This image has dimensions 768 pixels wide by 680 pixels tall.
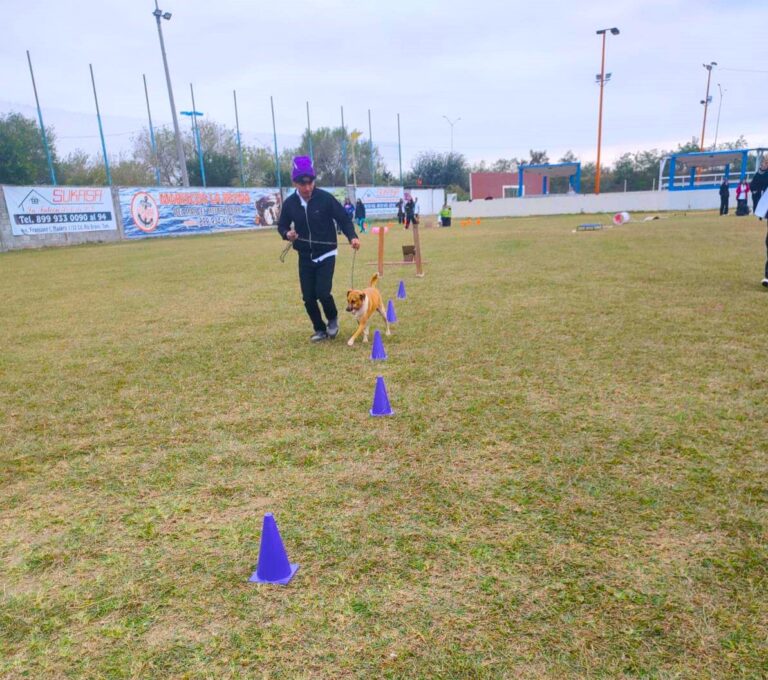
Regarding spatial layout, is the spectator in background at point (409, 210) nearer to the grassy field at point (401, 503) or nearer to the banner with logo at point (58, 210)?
the banner with logo at point (58, 210)

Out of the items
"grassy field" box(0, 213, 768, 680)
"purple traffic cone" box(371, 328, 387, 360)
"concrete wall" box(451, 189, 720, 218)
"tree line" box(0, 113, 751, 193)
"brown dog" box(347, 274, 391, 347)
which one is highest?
"tree line" box(0, 113, 751, 193)

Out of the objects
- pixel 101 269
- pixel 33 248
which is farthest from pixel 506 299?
pixel 33 248

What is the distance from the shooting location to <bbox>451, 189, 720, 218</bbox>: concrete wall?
3441 centimetres

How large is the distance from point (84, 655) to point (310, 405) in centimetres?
250

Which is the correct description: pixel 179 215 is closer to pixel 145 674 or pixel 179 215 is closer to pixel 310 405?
pixel 310 405

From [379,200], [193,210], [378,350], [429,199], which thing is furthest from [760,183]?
[429,199]

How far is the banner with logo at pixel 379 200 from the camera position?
4184 centimetres

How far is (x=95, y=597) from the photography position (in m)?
2.29

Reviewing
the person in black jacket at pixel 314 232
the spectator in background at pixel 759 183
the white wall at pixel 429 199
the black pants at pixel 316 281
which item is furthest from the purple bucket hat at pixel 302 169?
the white wall at pixel 429 199

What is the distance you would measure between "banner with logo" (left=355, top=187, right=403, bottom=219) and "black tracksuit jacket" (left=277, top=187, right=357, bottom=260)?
3615 centimetres

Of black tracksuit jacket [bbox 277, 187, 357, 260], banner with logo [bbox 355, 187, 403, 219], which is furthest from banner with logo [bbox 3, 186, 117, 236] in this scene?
black tracksuit jacket [bbox 277, 187, 357, 260]

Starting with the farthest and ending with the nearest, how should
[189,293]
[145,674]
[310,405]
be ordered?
[189,293] < [310,405] < [145,674]

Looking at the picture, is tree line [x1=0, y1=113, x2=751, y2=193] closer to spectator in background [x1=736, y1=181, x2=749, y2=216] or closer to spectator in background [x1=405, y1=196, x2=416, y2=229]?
spectator in background [x1=405, y1=196, x2=416, y2=229]

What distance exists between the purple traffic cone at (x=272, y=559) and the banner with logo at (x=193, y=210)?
28402mm
